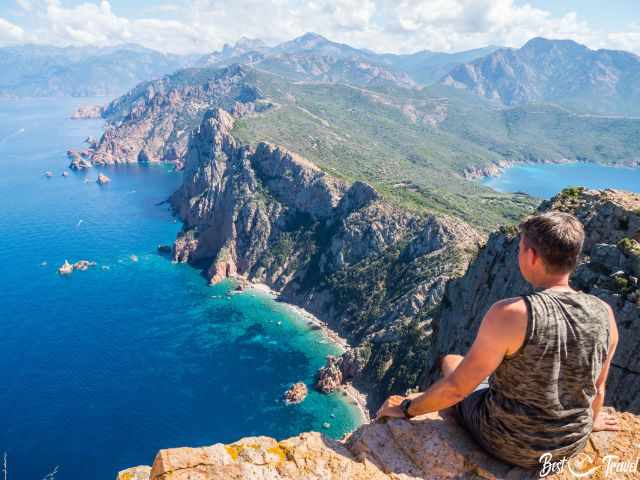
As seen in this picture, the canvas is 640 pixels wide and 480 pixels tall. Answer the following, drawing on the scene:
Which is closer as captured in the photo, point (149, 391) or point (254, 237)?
point (149, 391)

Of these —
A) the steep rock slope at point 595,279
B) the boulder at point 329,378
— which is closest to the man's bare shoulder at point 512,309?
the steep rock slope at point 595,279

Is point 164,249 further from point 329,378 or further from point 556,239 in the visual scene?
point 556,239

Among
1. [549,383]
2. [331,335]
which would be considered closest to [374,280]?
[331,335]

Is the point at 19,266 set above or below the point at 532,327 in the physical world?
below

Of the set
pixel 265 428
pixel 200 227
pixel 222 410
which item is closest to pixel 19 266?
pixel 200 227

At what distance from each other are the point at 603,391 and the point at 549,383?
2254 mm

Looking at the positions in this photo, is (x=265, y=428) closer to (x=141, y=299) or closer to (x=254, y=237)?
(x=141, y=299)

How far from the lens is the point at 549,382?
7.15m

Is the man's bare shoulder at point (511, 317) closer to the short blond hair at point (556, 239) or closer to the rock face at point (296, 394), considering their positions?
the short blond hair at point (556, 239)

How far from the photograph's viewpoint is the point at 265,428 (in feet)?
272

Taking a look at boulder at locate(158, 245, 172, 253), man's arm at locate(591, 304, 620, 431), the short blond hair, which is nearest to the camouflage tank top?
man's arm at locate(591, 304, 620, 431)

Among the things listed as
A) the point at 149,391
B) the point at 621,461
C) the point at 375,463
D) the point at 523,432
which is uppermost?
the point at 523,432

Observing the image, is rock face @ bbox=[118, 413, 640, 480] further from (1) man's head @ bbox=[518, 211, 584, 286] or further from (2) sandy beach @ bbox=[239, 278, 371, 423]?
(2) sandy beach @ bbox=[239, 278, 371, 423]

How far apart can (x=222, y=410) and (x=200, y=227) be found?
90.5 m
